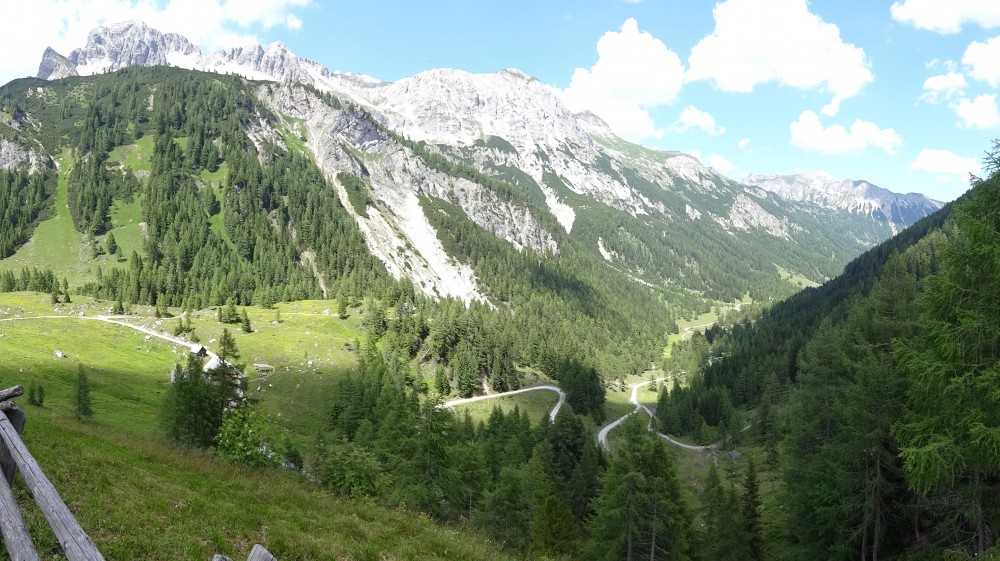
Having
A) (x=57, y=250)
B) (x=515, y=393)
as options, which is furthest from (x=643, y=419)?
(x=57, y=250)

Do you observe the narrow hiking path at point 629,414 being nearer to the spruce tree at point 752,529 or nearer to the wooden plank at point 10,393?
the spruce tree at point 752,529

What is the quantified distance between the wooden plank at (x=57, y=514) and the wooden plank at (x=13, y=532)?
0.26m

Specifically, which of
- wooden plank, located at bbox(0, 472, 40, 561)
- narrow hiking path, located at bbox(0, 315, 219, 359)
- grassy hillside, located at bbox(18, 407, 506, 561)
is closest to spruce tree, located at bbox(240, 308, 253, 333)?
narrow hiking path, located at bbox(0, 315, 219, 359)

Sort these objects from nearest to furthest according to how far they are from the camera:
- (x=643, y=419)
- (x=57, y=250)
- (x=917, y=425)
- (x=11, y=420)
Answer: (x=11, y=420) → (x=917, y=425) → (x=643, y=419) → (x=57, y=250)

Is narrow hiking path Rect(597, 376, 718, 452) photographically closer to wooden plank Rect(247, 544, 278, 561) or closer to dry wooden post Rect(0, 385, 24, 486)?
dry wooden post Rect(0, 385, 24, 486)

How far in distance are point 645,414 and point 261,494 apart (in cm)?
11022

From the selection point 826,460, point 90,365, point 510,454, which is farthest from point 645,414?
point 90,365

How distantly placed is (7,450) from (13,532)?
8.95 ft

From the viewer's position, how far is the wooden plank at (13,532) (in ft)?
19.9

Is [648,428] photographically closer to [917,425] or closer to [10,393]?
[917,425]

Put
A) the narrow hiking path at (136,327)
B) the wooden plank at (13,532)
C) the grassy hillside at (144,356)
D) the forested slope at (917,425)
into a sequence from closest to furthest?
1. the wooden plank at (13,532)
2. the forested slope at (917,425)
3. the grassy hillside at (144,356)
4. the narrow hiking path at (136,327)

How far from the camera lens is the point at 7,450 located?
8109 millimetres

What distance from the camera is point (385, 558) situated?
14039 mm

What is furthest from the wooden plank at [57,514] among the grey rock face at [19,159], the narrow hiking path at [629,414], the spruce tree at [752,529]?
the grey rock face at [19,159]
